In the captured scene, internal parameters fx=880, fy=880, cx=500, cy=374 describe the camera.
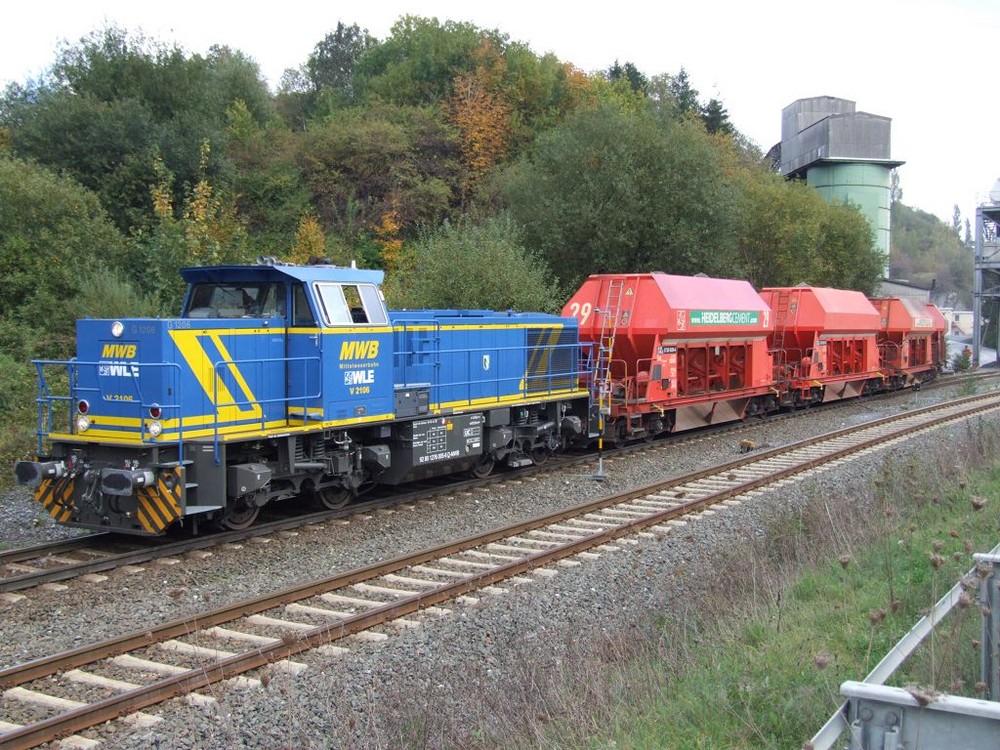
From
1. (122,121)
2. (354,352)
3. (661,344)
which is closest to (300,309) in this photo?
(354,352)

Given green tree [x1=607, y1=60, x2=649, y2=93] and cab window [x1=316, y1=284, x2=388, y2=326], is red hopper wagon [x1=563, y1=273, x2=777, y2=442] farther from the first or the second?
green tree [x1=607, y1=60, x2=649, y2=93]

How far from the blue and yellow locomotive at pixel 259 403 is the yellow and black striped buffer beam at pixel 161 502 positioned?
0.01m

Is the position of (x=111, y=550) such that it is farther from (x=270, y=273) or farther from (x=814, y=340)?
(x=814, y=340)

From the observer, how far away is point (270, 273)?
10711 millimetres

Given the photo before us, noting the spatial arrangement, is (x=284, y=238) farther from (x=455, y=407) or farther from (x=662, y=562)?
(x=662, y=562)

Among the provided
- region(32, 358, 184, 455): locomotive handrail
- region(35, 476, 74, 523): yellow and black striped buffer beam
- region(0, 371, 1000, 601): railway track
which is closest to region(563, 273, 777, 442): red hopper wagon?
region(0, 371, 1000, 601): railway track

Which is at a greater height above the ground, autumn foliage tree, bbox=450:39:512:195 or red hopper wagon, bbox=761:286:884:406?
autumn foliage tree, bbox=450:39:512:195

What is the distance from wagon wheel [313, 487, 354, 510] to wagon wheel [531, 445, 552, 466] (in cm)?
421

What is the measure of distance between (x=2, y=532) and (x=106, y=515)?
2221 mm

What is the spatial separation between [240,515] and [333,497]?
1610 mm

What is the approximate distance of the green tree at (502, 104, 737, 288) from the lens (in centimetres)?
2694

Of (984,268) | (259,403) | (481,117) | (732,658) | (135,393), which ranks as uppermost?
(481,117)

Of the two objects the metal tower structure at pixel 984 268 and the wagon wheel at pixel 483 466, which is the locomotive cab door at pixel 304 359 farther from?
the metal tower structure at pixel 984 268

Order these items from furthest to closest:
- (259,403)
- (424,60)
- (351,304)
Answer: (424,60), (351,304), (259,403)
